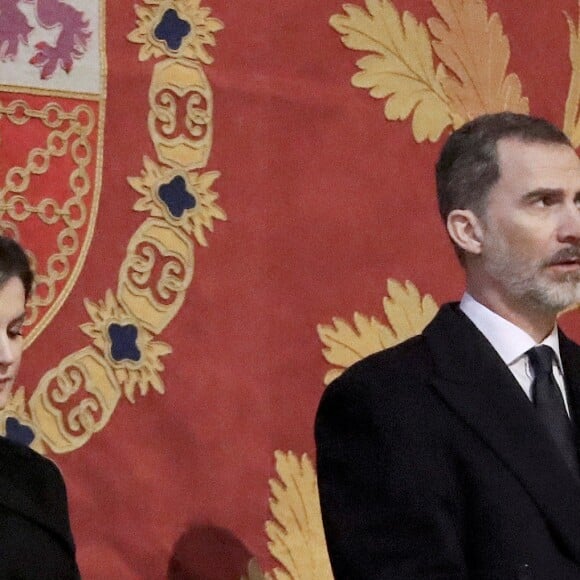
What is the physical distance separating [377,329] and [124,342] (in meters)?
0.43

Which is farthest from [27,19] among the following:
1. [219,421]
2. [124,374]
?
[219,421]

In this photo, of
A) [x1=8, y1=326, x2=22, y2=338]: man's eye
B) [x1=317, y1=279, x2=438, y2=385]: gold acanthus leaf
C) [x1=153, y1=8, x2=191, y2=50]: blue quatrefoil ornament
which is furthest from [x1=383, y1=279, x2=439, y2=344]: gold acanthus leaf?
[x1=8, y1=326, x2=22, y2=338]: man's eye

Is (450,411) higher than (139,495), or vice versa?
(450,411)

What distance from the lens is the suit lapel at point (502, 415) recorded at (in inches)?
56.6

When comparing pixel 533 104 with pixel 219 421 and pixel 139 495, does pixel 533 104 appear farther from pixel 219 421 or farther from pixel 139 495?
pixel 139 495

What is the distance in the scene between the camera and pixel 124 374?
69.3 inches

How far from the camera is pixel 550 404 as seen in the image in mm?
1544

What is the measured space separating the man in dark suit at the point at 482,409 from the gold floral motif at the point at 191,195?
0.35 m

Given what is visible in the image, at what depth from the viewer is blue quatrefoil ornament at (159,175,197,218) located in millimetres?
1827

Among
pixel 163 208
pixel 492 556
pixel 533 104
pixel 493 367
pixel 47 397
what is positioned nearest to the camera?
pixel 492 556

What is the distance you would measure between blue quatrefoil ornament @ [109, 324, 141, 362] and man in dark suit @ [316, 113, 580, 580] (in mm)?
323

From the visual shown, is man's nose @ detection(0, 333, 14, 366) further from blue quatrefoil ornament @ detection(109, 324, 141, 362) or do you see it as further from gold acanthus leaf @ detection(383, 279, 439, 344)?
gold acanthus leaf @ detection(383, 279, 439, 344)

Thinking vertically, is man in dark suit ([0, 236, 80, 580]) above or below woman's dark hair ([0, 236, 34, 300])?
below

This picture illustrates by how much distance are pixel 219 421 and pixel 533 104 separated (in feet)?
2.69
